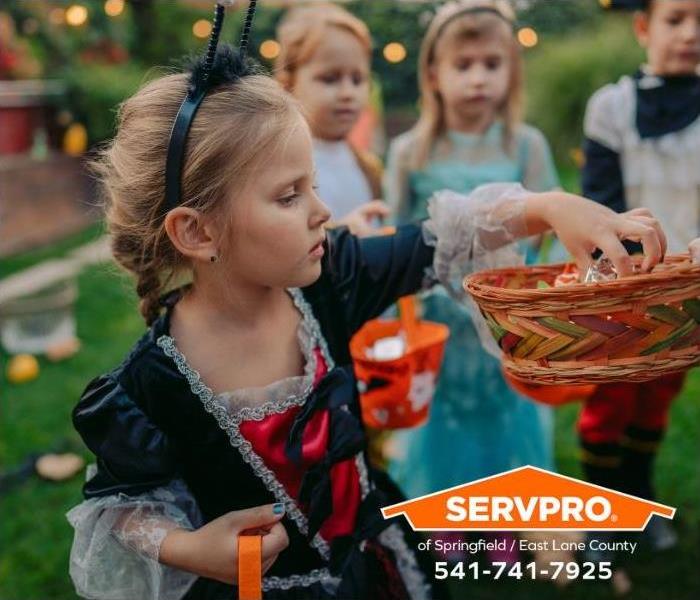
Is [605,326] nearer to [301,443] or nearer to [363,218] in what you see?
[301,443]

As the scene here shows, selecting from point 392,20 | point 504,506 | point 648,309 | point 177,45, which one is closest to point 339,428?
point 504,506

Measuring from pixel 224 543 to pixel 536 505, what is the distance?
1.21ft

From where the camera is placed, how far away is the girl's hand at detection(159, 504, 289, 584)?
3.01ft

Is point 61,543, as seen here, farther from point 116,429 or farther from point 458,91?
point 458,91

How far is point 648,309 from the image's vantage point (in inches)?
32.9

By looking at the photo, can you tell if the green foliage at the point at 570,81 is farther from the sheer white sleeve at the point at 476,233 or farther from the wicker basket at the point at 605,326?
the wicker basket at the point at 605,326

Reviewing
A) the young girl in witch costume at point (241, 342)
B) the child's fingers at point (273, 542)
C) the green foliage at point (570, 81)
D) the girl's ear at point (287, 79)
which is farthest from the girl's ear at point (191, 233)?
the green foliage at point (570, 81)

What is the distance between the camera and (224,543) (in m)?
0.92

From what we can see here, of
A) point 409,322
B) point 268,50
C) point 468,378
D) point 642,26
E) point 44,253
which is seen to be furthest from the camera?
point 44,253

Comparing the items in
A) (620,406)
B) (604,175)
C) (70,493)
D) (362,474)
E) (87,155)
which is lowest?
(70,493)

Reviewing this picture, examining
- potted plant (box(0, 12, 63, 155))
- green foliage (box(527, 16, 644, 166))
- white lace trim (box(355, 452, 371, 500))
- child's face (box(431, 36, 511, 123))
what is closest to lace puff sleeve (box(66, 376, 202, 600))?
white lace trim (box(355, 452, 371, 500))

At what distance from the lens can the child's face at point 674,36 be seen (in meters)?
1.60

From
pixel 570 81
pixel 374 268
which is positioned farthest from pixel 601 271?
pixel 570 81

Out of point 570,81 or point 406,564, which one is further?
point 570,81
